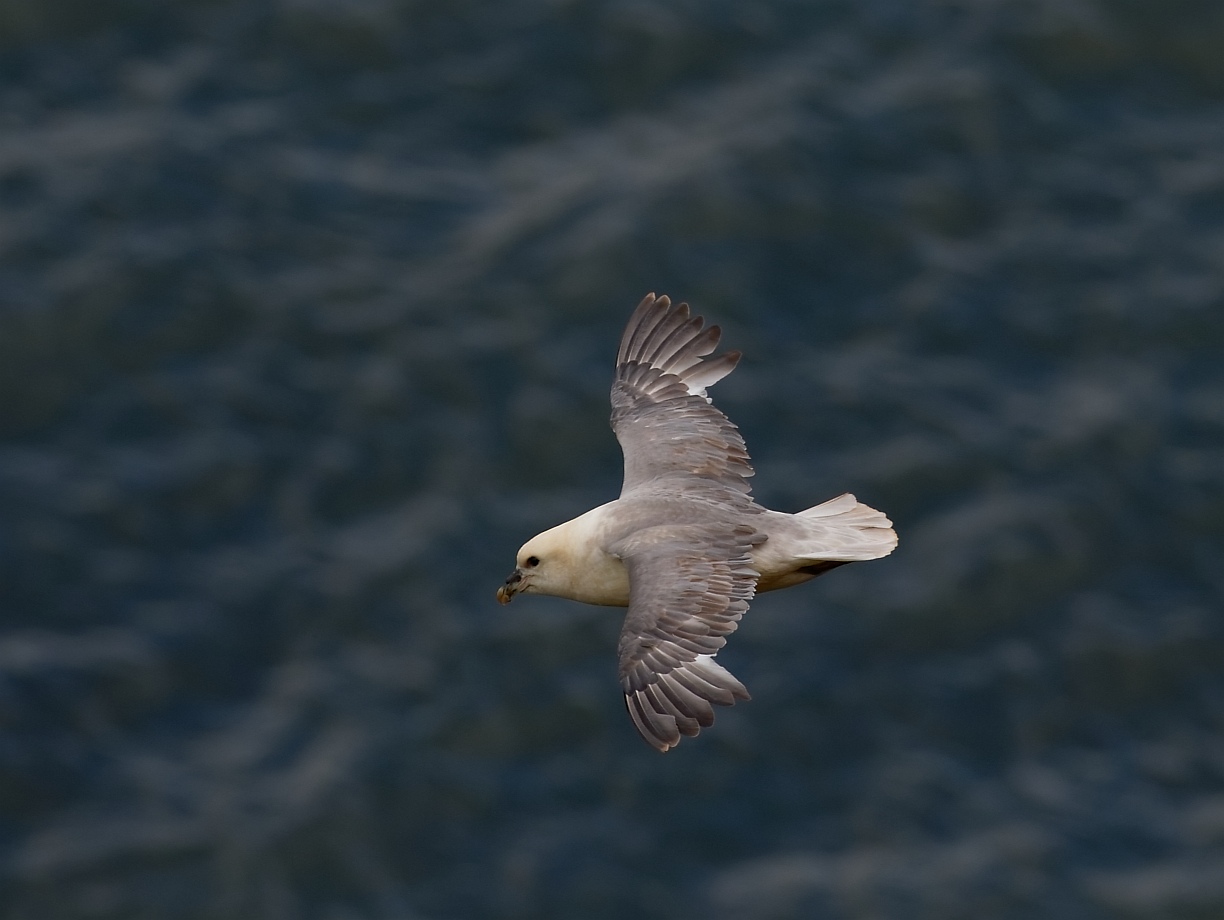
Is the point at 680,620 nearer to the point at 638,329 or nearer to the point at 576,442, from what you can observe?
the point at 638,329

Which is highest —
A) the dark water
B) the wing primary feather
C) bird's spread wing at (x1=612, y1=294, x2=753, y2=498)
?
the dark water

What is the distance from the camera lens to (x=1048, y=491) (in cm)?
1702

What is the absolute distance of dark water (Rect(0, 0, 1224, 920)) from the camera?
1554cm

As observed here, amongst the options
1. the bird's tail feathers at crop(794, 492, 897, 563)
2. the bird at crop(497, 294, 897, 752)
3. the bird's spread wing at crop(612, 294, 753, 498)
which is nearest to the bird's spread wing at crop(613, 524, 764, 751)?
the bird at crop(497, 294, 897, 752)

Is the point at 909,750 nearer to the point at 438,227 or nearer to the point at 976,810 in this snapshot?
the point at 976,810

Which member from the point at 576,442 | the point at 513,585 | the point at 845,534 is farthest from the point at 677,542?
the point at 576,442

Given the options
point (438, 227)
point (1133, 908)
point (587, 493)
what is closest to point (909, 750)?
point (1133, 908)

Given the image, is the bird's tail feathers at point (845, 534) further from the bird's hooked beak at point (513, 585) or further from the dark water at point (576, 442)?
the dark water at point (576, 442)

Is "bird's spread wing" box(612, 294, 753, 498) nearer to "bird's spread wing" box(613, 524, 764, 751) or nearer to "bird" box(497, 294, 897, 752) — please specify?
"bird" box(497, 294, 897, 752)

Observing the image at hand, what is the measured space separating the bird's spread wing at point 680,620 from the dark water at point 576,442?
641 cm

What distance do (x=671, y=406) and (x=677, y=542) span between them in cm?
160

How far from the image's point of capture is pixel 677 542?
374 inches

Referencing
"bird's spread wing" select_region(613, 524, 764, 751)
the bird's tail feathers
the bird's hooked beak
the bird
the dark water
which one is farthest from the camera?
the dark water

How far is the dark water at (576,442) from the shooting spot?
15539mm
